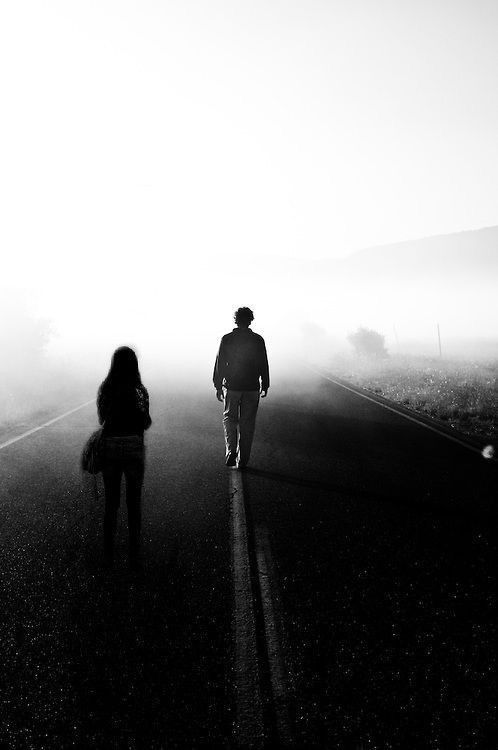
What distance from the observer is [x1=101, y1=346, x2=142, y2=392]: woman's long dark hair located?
155 inches

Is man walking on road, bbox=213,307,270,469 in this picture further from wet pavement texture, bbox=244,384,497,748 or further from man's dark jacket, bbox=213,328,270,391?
wet pavement texture, bbox=244,384,497,748

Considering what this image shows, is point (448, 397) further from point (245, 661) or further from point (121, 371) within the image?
point (245, 661)

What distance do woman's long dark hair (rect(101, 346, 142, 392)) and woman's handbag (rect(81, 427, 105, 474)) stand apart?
399 mm

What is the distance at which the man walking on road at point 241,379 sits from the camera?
669cm

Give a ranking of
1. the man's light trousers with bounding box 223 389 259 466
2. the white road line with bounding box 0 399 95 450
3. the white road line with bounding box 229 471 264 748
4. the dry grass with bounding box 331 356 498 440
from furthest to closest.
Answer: the dry grass with bounding box 331 356 498 440 < the white road line with bounding box 0 399 95 450 < the man's light trousers with bounding box 223 389 259 466 < the white road line with bounding box 229 471 264 748

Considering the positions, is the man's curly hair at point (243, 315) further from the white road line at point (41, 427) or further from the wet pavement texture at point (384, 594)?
the white road line at point (41, 427)

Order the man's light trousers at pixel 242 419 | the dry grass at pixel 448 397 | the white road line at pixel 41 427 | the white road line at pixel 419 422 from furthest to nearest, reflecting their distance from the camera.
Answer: the dry grass at pixel 448 397 < the white road line at pixel 41 427 < the white road line at pixel 419 422 < the man's light trousers at pixel 242 419

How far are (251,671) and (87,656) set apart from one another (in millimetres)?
993

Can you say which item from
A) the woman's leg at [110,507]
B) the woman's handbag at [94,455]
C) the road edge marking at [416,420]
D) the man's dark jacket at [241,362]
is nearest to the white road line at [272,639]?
the woman's leg at [110,507]

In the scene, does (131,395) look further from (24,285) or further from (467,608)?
(24,285)

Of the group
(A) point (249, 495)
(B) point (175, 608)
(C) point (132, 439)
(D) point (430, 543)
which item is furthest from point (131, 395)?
(D) point (430, 543)

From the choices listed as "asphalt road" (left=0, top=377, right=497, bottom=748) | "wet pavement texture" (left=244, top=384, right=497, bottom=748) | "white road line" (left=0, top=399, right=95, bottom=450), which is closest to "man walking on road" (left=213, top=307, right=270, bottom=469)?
"wet pavement texture" (left=244, top=384, right=497, bottom=748)

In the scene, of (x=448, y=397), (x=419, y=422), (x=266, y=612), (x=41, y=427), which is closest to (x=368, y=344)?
(x=448, y=397)

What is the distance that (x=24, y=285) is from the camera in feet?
86.1
